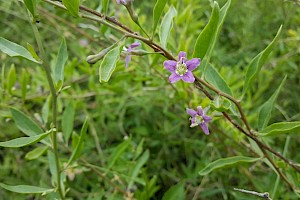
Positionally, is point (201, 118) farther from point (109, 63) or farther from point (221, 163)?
point (109, 63)

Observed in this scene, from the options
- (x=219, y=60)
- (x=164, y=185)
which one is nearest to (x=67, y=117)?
(x=164, y=185)

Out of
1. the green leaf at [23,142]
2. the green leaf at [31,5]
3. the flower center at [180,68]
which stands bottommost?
the green leaf at [23,142]

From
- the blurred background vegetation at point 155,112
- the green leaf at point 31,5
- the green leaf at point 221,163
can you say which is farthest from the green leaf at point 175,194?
the green leaf at point 31,5

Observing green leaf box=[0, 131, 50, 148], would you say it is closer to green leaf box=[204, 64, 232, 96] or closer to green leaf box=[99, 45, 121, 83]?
green leaf box=[99, 45, 121, 83]

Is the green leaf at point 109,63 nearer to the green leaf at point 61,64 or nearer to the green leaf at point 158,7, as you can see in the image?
the green leaf at point 158,7

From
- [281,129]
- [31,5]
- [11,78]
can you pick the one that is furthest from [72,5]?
[11,78]
